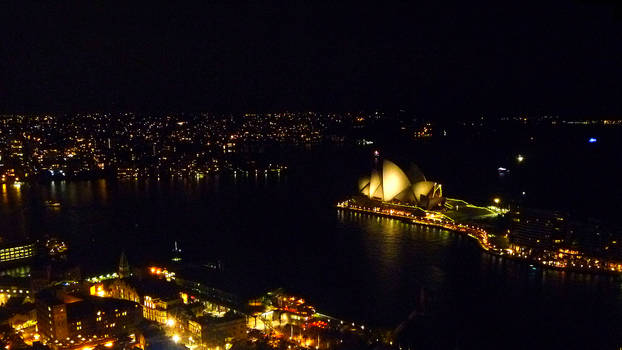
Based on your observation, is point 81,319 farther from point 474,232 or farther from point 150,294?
point 474,232

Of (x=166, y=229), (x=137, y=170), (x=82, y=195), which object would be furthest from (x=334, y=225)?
(x=137, y=170)

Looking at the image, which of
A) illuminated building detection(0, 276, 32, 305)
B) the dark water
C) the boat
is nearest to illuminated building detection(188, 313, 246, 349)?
the dark water

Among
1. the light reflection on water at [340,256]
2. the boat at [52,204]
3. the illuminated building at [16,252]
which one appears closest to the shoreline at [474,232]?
the light reflection on water at [340,256]

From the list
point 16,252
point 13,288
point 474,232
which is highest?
point 474,232

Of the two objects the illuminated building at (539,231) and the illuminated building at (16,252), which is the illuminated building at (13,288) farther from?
the illuminated building at (539,231)

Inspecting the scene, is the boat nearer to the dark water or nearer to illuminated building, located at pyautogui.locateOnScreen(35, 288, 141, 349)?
the dark water

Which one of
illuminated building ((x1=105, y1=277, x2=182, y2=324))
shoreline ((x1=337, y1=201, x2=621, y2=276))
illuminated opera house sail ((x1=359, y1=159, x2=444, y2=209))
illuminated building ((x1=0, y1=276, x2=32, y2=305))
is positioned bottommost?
illuminated building ((x1=0, y1=276, x2=32, y2=305))

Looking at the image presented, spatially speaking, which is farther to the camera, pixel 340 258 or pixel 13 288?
pixel 340 258

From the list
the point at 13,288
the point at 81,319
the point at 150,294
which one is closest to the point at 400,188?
the point at 150,294
